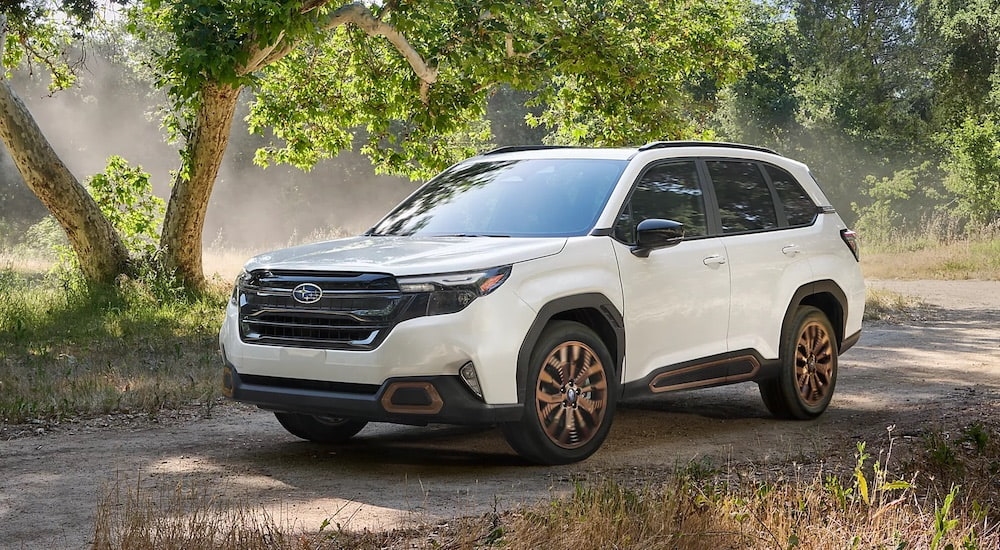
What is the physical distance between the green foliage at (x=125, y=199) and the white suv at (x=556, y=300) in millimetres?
A: 11885

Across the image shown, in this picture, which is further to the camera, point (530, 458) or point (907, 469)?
point (530, 458)

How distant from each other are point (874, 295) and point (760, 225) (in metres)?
11.8

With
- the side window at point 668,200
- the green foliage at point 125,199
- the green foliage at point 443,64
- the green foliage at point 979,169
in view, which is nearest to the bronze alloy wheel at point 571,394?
the side window at point 668,200

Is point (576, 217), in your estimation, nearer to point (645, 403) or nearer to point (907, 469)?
point (907, 469)

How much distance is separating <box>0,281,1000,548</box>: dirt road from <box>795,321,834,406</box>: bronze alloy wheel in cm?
22

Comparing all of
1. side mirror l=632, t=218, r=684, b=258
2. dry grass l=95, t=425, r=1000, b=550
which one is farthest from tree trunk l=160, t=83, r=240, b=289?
dry grass l=95, t=425, r=1000, b=550

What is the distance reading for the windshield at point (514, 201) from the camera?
747 centimetres

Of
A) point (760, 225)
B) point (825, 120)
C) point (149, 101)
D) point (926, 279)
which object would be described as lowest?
point (926, 279)

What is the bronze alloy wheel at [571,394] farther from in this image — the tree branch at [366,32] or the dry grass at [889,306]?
the dry grass at [889,306]

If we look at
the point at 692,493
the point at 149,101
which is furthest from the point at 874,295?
→ the point at 149,101

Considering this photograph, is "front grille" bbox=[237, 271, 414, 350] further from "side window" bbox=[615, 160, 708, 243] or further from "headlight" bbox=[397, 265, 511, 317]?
"side window" bbox=[615, 160, 708, 243]

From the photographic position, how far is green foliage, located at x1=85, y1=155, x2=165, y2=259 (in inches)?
762

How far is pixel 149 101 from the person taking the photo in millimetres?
62219

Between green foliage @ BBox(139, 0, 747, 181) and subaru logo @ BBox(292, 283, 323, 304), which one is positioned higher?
green foliage @ BBox(139, 0, 747, 181)
